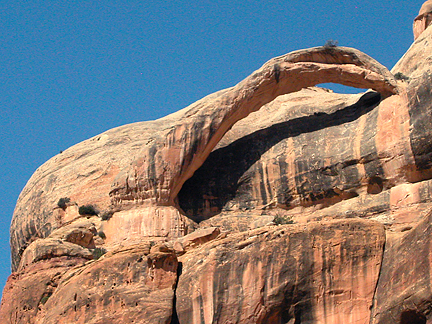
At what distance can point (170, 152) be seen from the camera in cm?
4350

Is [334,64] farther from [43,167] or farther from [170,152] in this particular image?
[43,167]

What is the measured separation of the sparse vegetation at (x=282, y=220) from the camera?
40.7m

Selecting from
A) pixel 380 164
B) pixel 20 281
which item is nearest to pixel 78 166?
pixel 20 281

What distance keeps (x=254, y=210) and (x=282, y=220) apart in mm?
2673

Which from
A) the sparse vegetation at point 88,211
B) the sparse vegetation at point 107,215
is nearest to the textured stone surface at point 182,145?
the sparse vegetation at point 107,215

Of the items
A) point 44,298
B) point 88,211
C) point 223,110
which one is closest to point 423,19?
point 223,110

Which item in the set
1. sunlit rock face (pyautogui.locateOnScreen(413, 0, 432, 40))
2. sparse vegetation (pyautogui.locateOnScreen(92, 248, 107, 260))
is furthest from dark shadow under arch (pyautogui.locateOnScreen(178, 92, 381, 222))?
sunlit rock face (pyautogui.locateOnScreen(413, 0, 432, 40))

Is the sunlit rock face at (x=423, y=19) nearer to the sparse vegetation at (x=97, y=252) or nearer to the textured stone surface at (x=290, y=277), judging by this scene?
the textured stone surface at (x=290, y=277)

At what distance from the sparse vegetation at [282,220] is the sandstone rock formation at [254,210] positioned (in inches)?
4.8

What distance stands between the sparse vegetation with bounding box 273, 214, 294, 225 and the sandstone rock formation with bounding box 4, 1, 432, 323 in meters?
0.12

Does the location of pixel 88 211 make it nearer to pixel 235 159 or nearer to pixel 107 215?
pixel 107 215

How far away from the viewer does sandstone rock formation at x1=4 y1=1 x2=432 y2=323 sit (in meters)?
33.1

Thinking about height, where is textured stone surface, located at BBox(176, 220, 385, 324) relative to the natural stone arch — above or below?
below

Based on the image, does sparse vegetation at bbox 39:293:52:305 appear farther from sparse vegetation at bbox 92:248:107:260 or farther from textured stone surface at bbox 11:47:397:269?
textured stone surface at bbox 11:47:397:269
